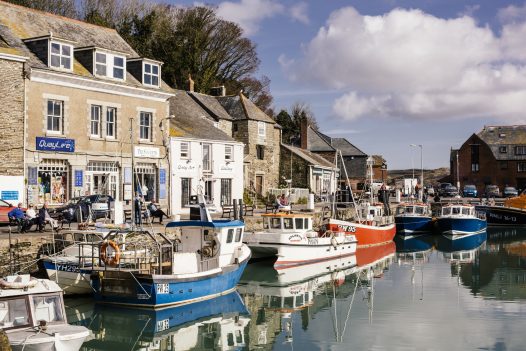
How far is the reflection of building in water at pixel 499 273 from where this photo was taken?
1057 inches

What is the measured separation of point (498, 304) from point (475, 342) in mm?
6579

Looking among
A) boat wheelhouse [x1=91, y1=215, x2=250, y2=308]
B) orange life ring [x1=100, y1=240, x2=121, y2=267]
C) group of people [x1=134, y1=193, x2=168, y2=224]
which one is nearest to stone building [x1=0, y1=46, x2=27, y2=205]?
group of people [x1=134, y1=193, x2=168, y2=224]

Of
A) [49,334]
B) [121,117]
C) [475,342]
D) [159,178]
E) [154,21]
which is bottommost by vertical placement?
[475,342]

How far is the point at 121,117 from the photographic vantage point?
35.3 meters

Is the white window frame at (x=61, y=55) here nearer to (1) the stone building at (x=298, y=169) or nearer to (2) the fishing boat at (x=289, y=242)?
(2) the fishing boat at (x=289, y=242)

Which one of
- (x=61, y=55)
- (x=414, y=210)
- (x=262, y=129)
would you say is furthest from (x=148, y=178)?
(x=414, y=210)

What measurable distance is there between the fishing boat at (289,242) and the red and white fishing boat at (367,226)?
274 centimetres

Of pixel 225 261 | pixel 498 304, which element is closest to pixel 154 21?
pixel 225 261

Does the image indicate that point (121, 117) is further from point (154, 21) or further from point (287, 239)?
point (154, 21)

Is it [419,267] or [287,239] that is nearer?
[287,239]

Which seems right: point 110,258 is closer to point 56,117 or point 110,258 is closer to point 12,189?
point 12,189

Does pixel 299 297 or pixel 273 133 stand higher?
pixel 273 133

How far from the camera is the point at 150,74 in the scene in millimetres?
37406

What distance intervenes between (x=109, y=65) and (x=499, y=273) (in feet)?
75.9
